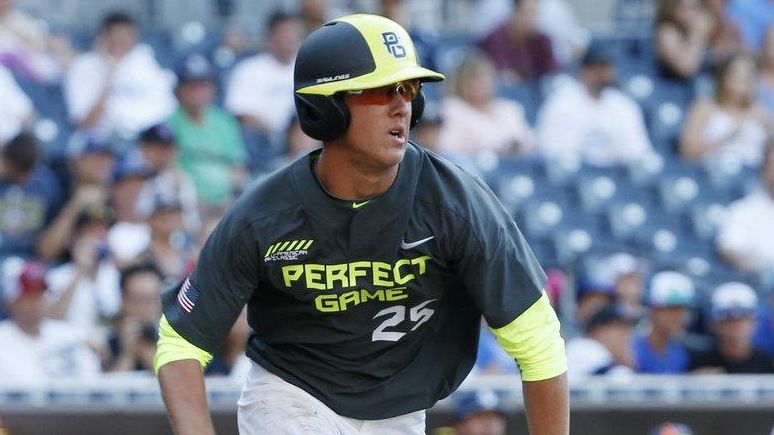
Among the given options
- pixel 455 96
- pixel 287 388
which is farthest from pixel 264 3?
pixel 287 388

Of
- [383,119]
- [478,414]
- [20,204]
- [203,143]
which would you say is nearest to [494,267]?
Result: [383,119]

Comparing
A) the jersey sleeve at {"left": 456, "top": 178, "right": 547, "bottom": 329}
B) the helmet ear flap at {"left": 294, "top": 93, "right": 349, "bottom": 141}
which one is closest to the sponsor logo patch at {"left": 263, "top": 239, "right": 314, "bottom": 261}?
the helmet ear flap at {"left": 294, "top": 93, "right": 349, "bottom": 141}

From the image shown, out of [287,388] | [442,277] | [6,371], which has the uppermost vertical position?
[442,277]

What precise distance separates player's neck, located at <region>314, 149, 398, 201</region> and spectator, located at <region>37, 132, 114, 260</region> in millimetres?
4371

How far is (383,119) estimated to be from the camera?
391 cm

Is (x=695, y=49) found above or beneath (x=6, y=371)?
above

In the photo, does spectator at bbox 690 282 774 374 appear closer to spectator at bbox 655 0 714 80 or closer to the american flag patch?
spectator at bbox 655 0 714 80

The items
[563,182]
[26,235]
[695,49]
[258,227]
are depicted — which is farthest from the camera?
[695,49]

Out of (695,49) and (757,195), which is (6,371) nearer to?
(757,195)

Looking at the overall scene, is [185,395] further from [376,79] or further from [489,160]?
[489,160]

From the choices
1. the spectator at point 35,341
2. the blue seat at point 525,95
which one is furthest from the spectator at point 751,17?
the spectator at point 35,341

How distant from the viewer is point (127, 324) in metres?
7.45

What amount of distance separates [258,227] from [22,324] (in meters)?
3.75

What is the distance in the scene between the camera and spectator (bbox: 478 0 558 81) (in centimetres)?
1068
